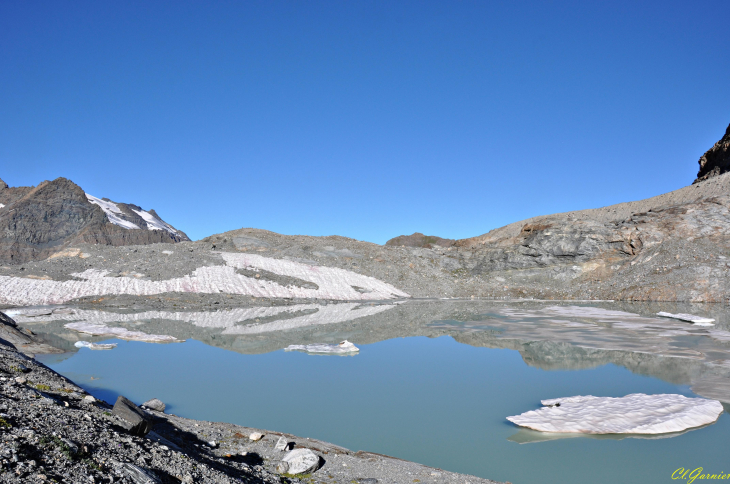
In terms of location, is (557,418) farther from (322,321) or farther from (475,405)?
(322,321)

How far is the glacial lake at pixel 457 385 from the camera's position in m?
5.51

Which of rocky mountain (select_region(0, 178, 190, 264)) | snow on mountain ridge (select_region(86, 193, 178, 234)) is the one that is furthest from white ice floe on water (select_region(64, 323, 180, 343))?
snow on mountain ridge (select_region(86, 193, 178, 234))

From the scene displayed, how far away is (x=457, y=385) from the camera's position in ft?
29.1

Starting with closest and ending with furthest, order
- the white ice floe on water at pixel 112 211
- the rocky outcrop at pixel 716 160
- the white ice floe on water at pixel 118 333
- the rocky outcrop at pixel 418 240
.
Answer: the white ice floe on water at pixel 118 333, the rocky outcrop at pixel 716 160, the rocky outcrop at pixel 418 240, the white ice floe on water at pixel 112 211

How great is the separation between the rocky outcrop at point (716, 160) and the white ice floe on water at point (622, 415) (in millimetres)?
69466

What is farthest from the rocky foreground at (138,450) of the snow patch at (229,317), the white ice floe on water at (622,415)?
the snow patch at (229,317)

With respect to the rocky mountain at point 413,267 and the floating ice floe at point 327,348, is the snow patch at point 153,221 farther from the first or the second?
the floating ice floe at point 327,348

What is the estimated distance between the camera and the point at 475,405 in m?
7.53

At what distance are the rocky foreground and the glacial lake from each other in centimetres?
74

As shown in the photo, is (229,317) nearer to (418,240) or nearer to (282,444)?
(282,444)

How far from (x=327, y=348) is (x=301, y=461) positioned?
311 inches

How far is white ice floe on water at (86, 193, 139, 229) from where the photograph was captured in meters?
153

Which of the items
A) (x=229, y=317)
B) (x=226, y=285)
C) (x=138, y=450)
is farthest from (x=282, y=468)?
(x=226, y=285)

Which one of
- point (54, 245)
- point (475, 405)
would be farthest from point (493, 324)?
point (54, 245)
